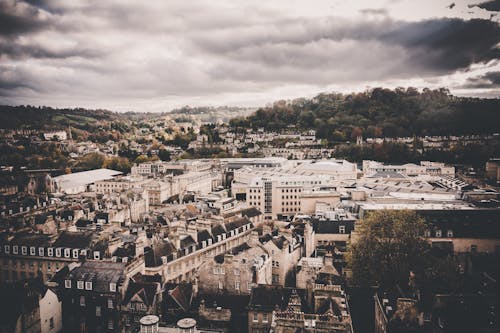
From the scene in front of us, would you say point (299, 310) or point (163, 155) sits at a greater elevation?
point (163, 155)

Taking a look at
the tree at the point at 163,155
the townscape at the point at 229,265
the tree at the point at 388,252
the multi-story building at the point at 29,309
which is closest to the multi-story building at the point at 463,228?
the townscape at the point at 229,265

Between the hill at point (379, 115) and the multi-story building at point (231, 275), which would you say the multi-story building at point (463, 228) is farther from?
the hill at point (379, 115)

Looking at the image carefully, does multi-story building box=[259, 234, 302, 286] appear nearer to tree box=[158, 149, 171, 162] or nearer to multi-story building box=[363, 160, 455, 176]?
multi-story building box=[363, 160, 455, 176]

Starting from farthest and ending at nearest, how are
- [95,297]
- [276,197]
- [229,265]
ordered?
1. [276,197]
2. [229,265]
3. [95,297]

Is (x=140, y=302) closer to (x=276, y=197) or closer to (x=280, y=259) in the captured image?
(x=280, y=259)

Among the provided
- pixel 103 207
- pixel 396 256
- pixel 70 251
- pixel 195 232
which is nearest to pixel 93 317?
pixel 70 251

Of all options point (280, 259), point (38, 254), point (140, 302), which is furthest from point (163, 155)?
point (140, 302)
